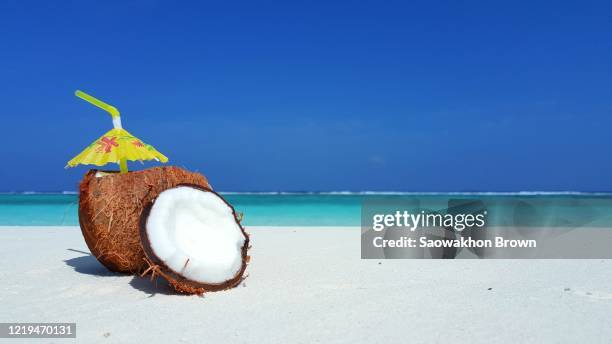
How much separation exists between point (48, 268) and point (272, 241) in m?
→ 3.25

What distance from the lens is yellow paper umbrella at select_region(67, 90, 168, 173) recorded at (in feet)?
14.9

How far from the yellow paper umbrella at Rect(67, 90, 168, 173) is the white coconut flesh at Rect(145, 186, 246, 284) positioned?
76cm

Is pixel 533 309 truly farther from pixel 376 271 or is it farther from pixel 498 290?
pixel 376 271

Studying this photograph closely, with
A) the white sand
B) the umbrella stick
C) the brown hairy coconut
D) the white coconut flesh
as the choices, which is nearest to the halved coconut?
the white coconut flesh

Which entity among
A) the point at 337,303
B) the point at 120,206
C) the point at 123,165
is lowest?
the point at 337,303

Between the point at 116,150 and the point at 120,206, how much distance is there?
0.53m

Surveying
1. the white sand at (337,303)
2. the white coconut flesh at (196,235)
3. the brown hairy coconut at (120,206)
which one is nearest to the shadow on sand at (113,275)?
the white sand at (337,303)

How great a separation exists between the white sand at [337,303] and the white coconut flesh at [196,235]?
0.67 ft

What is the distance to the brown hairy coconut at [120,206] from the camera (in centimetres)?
439

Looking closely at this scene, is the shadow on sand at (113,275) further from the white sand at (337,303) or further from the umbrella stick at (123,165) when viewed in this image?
the umbrella stick at (123,165)

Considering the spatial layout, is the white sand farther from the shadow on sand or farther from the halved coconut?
the halved coconut

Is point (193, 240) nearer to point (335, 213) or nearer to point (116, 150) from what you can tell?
point (116, 150)

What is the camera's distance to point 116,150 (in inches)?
182

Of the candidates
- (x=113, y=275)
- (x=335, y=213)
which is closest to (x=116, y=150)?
(x=113, y=275)
